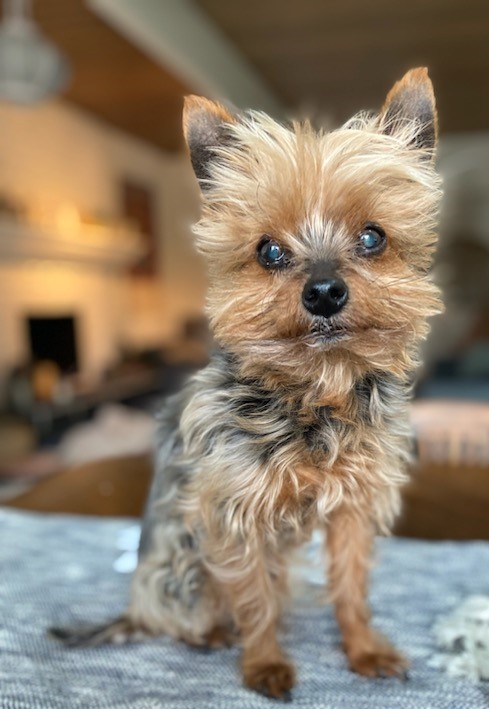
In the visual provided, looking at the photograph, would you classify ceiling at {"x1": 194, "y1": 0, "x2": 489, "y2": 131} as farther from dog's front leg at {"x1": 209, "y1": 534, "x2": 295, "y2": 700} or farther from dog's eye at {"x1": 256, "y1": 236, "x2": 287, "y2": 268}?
dog's front leg at {"x1": 209, "y1": 534, "x2": 295, "y2": 700}

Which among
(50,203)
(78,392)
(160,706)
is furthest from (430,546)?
(50,203)

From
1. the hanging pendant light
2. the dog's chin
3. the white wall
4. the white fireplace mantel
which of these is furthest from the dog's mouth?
the white fireplace mantel

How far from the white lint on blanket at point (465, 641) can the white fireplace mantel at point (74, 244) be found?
15.6 feet

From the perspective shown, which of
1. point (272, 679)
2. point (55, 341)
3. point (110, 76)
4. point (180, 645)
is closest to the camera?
point (272, 679)

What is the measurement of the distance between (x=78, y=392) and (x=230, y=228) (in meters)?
4.76

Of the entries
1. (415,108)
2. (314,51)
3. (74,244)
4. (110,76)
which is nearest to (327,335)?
(415,108)

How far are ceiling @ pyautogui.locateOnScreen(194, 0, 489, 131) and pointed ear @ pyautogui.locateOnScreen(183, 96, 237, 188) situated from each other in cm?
325

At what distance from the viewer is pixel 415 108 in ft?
2.52

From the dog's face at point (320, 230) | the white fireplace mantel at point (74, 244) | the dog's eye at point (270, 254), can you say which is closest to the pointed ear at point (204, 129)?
the dog's face at point (320, 230)

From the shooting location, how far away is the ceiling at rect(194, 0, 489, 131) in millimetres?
3926

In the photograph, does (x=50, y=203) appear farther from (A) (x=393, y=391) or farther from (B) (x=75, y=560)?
(A) (x=393, y=391)

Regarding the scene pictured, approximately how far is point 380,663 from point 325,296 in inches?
21.5

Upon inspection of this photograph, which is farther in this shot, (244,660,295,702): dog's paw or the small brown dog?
(244,660,295,702): dog's paw

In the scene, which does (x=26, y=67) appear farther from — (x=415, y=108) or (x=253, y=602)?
(x=253, y=602)
